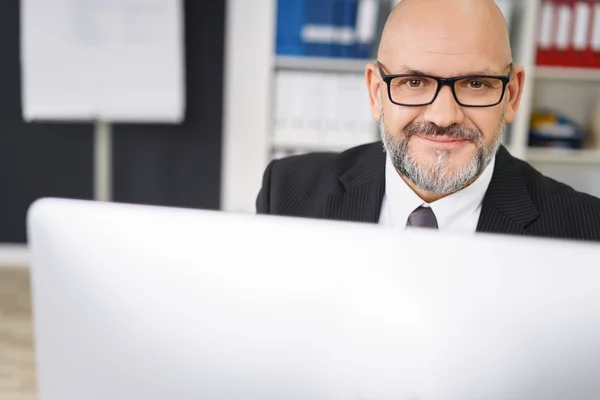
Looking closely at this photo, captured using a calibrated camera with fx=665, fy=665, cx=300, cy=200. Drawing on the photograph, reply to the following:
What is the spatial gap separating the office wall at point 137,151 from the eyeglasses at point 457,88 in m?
2.81

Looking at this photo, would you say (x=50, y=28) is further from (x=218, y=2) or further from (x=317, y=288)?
(x=317, y=288)

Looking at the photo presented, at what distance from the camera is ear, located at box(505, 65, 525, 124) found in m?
1.20

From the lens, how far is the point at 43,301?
2.14 feet

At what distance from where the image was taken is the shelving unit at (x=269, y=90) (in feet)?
10.8

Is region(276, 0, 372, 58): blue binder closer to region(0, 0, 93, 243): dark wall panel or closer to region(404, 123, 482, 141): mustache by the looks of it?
region(0, 0, 93, 243): dark wall panel

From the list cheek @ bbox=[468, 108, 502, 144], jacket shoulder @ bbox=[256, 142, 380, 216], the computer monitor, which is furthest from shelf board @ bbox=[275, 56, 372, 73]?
the computer monitor

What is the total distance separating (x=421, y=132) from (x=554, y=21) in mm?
2426

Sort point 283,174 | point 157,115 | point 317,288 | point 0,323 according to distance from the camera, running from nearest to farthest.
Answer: point 317,288
point 283,174
point 0,323
point 157,115

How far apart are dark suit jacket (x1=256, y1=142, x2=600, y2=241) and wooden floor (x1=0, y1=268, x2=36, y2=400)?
70.1 inches

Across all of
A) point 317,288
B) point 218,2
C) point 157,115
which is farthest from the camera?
point 218,2

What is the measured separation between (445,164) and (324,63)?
2.25 meters

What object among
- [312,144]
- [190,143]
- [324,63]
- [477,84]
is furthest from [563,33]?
[477,84]

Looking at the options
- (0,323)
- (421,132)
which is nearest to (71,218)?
(421,132)

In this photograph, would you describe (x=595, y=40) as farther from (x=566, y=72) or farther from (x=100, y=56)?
(x=100, y=56)
